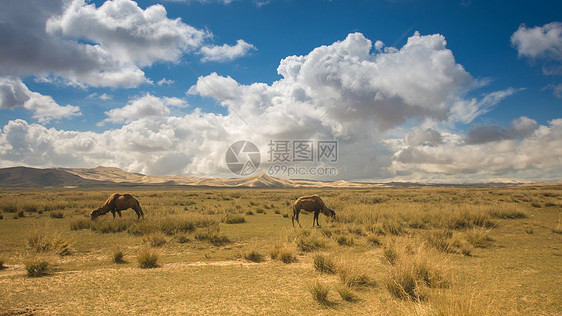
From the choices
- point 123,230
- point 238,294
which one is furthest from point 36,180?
point 238,294

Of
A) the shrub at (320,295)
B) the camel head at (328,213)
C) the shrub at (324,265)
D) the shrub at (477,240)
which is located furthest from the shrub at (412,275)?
the camel head at (328,213)

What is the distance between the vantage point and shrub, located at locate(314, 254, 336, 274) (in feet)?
24.1

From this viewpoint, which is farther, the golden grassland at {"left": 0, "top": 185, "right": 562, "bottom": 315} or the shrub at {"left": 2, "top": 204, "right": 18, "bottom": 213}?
the shrub at {"left": 2, "top": 204, "right": 18, "bottom": 213}

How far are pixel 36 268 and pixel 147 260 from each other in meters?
2.64

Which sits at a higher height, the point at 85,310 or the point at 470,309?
the point at 470,309

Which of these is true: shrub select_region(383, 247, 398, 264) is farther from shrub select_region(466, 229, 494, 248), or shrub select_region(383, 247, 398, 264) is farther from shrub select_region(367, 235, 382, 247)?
shrub select_region(466, 229, 494, 248)

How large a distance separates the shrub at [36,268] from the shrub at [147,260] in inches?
88.1

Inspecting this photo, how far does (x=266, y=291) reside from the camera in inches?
236

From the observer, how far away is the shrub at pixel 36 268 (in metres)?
6.70

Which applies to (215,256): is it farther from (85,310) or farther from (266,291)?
(85,310)

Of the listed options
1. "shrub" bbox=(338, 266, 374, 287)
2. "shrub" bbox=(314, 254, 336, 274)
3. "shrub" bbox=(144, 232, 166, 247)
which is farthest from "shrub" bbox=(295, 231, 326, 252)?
"shrub" bbox=(144, 232, 166, 247)

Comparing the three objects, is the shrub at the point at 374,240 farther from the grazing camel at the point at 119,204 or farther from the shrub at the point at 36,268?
the grazing camel at the point at 119,204

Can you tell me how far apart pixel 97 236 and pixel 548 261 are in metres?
18.4

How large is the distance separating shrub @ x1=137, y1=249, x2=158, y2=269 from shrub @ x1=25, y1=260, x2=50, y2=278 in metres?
2.24
